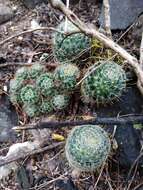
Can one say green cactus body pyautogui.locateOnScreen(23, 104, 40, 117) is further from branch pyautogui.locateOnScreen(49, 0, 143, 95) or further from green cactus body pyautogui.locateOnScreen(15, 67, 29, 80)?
branch pyautogui.locateOnScreen(49, 0, 143, 95)

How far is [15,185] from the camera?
3.34 m

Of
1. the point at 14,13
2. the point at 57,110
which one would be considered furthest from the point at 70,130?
the point at 14,13

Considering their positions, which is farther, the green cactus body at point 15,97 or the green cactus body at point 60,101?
the green cactus body at point 15,97

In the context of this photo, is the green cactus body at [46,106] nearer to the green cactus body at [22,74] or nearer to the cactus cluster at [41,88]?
the cactus cluster at [41,88]

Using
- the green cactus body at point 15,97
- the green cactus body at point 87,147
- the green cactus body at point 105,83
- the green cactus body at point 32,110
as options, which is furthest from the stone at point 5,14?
the green cactus body at point 87,147

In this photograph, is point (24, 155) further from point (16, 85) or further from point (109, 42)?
point (109, 42)

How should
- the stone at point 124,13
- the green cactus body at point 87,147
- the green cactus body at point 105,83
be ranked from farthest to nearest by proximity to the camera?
the stone at point 124,13
the green cactus body at point 105,83
the green cactus body at point 87,147

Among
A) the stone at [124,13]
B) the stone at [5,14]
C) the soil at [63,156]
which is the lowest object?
the soil at [63,156]

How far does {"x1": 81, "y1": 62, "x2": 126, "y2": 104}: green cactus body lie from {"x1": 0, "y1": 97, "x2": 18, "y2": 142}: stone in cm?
65

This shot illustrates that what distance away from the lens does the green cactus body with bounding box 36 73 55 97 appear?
3.34 m

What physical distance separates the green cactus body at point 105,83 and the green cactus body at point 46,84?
229 mm

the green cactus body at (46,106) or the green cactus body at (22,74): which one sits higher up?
the green cactus body at (22,74)

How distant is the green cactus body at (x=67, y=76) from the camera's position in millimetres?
3279

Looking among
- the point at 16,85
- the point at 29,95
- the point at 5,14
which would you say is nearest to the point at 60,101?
the point at 29,95
